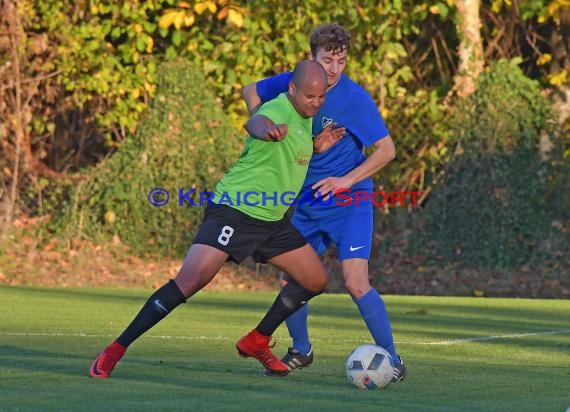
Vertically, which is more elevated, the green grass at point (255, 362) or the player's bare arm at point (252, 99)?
the player's bare arm at point (252, 99)

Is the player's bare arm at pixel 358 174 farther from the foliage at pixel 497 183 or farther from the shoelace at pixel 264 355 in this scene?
the foliage at pixel 497 183

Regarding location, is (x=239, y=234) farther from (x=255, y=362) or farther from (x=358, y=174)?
(x=255, y=362)

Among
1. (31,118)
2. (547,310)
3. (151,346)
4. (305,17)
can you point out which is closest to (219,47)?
(305,17)

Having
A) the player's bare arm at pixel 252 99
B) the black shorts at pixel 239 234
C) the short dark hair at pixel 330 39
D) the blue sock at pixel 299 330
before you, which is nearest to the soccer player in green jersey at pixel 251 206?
the black shorts at pixel 239 234

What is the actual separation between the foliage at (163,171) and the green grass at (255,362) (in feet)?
11.7

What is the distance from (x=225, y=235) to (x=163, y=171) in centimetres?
1161

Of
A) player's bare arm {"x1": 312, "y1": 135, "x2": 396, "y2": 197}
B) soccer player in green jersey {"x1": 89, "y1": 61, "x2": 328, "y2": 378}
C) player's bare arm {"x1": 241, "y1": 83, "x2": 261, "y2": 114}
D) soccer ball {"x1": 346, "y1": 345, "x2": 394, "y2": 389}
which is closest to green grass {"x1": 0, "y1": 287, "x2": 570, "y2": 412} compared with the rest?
soccer ball {"x1": 346, "y1": 345, "x2": 394, "y2": 389}

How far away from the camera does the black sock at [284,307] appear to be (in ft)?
27.5

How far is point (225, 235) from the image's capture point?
8.02 m

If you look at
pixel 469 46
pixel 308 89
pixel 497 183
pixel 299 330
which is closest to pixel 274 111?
pixel 308 89

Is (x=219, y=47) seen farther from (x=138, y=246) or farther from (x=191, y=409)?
(x=191, y=409)

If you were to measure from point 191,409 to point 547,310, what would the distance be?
342 inches

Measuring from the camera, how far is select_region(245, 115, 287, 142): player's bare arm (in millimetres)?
7746

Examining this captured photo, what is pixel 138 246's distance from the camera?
Result: 63.3 feet
